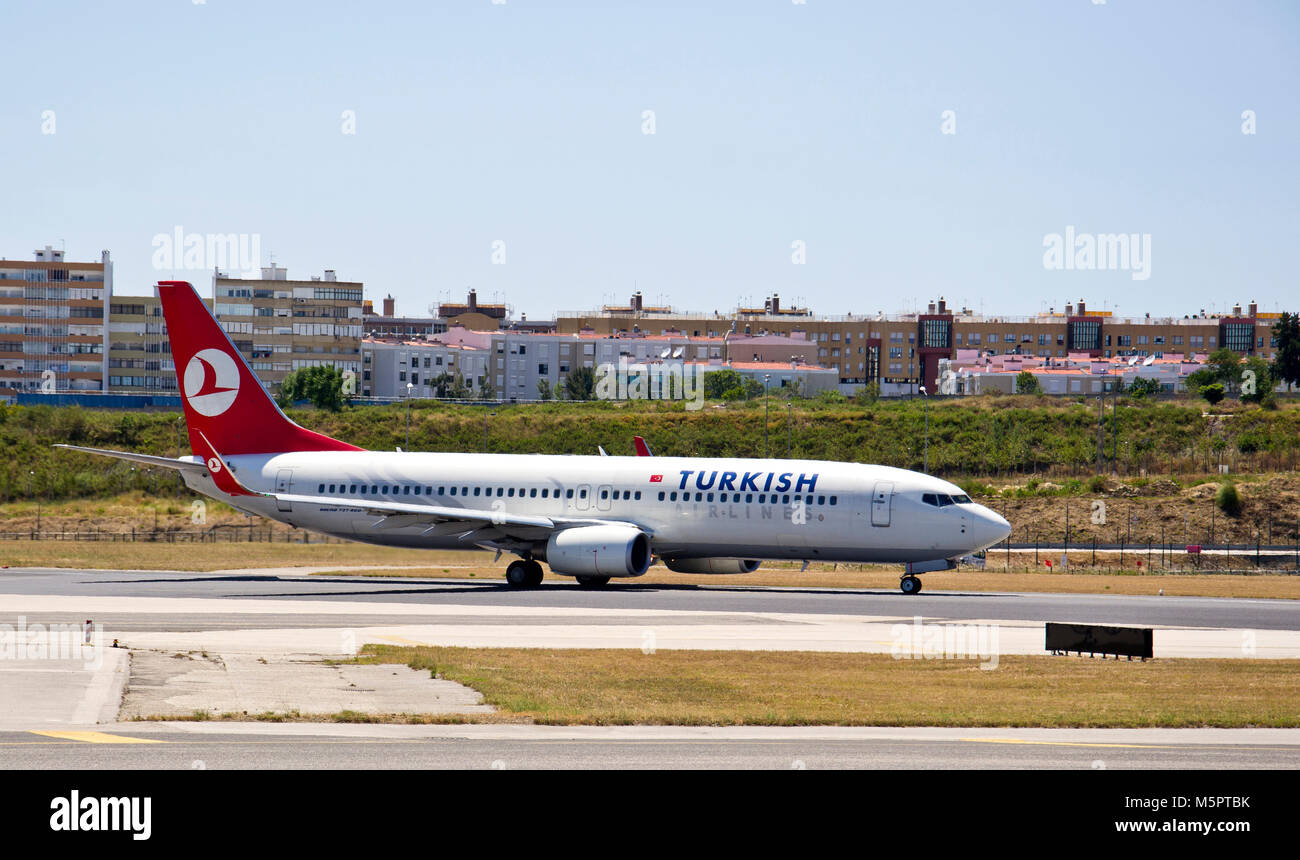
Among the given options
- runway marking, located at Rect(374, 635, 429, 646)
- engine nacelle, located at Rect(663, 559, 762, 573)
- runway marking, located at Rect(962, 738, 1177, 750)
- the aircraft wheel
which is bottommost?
the aircraft wheel

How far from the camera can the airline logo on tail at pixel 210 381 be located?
53.7 meters

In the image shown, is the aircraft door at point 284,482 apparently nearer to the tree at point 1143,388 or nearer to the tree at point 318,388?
the tree at point 318,388

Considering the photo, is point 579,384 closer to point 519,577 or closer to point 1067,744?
point 519,577

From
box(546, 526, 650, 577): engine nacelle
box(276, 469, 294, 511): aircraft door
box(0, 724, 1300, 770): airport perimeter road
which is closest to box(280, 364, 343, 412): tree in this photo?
box(276, 469, 294, 511): aircraft door

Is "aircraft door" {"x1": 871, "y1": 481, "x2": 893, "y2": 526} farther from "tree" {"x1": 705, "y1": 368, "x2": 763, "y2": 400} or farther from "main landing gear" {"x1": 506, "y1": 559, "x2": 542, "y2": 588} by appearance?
"tree" {"x1": 705, "y1": 368, "x2": 763, "y2": 400}

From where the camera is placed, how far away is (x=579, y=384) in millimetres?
186375

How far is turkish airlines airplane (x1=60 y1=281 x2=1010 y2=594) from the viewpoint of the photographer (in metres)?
45.7

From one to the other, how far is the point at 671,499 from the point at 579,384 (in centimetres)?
13913

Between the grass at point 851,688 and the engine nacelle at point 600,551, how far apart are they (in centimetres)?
1668

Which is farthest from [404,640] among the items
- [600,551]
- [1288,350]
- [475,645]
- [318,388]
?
[1288,350]

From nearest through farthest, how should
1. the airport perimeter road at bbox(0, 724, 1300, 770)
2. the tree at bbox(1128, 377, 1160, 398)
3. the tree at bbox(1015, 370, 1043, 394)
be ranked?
the airport perimeter road at bbox(0, 724, 1300, 770) → the tree at bbox(1128, 377, 1160, 398) → the tree at bbox(1015, 370, 1043, 394)

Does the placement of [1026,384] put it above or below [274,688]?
Answer: above

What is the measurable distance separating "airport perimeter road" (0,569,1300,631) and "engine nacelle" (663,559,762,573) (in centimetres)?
66
